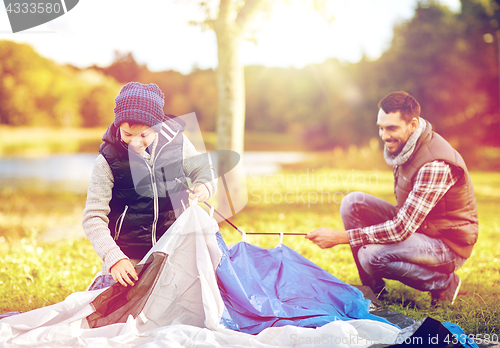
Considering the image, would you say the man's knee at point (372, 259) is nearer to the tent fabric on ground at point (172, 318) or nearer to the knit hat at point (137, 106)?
the tent fabric on ground at point (172, 318)

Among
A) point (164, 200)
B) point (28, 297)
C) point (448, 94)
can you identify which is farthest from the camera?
point (448, 94)

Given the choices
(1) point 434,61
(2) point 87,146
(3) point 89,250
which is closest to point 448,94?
(1) point 434,61

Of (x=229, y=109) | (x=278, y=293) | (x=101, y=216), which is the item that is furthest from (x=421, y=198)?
(x=229, y=109)

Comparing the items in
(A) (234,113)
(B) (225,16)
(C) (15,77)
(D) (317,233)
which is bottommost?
(D) (317,233)

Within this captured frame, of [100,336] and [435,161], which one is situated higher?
[435,161]

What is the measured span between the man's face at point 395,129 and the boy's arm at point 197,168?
1.27 metres

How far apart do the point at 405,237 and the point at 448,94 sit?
1242cm

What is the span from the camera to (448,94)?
12.7 metres

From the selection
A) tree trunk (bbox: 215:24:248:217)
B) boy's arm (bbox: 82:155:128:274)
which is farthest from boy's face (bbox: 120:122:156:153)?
tree trunk (bbox: 215:24:248:217)

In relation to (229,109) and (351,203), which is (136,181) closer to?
(351,203)

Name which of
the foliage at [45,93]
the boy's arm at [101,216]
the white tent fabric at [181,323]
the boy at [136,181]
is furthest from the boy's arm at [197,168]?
the foliage at [45,93]

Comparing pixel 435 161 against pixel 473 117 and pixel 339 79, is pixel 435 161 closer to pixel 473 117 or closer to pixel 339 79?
pixel 473 117

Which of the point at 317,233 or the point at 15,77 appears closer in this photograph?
the point at 317,233

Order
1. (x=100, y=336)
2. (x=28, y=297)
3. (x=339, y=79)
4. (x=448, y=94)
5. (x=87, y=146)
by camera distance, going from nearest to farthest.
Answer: (x=100, y=336), (x=28, y=297), (x=448, y=94), (x=339, y=79), (x=87, y=146)
